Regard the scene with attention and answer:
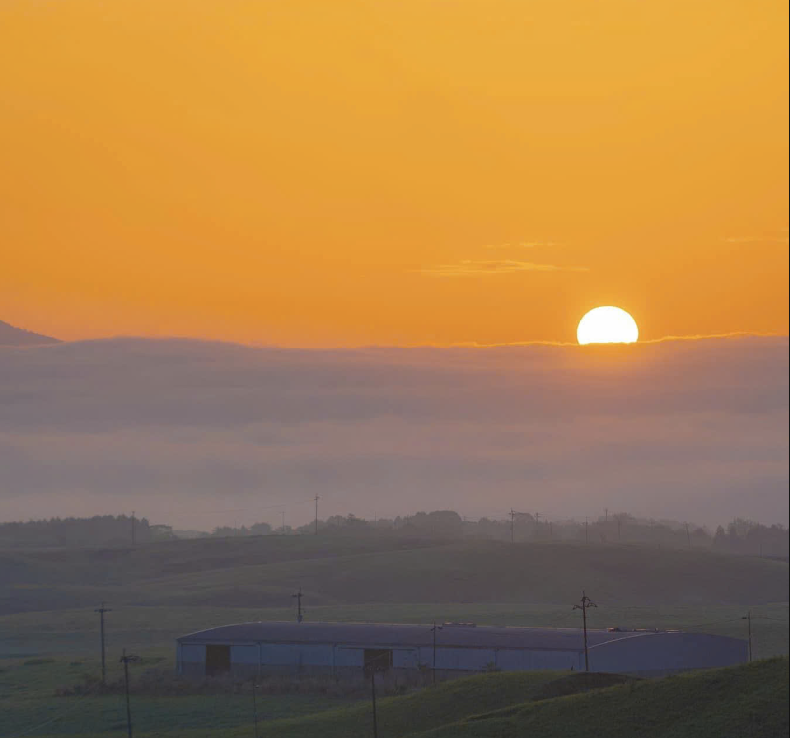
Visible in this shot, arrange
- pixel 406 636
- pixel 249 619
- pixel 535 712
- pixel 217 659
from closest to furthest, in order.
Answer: pixel 535 712 < pixel 406 636 < pixel 217 659 < pixel 249 619

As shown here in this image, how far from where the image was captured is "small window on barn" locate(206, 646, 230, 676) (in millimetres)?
104131

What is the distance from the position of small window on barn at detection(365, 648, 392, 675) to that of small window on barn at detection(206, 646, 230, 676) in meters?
11.2

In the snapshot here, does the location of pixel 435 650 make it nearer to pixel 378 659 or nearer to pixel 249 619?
pixel 378 659

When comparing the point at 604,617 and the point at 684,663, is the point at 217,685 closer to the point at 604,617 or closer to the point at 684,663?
the point at 684,663

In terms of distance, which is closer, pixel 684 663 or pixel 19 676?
pixel 684 663

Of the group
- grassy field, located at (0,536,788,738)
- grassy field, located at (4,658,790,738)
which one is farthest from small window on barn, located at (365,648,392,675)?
grassy field, located at (4,658,790,738)

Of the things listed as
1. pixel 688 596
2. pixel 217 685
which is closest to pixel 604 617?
pixel 688 596

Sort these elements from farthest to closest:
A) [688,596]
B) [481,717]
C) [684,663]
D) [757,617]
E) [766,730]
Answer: [688,596] → [757,617] → [684,663] → [481,717] → [766,730]

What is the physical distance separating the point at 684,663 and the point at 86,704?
4025cm

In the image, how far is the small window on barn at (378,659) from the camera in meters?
101

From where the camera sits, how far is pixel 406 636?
104 m

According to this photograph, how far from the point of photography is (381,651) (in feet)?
334

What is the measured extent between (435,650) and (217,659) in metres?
17.7

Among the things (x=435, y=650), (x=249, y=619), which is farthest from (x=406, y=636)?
(x=249, y=619)
